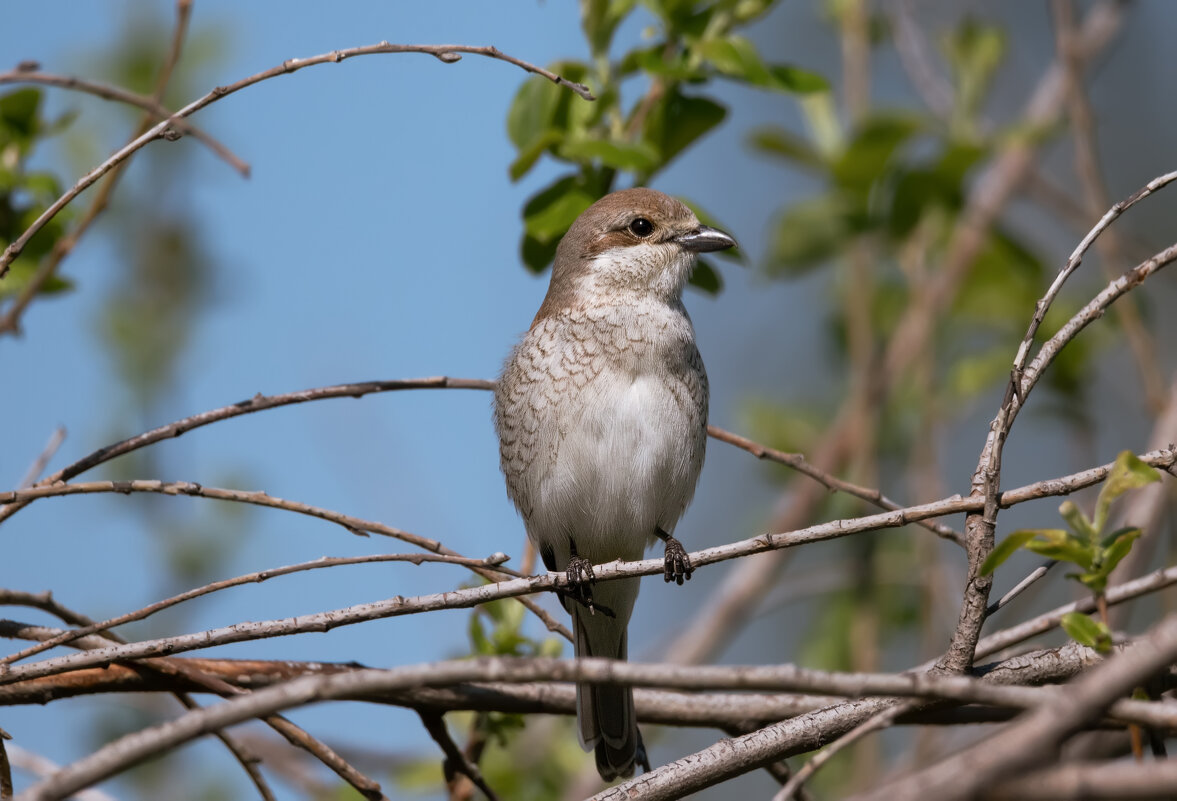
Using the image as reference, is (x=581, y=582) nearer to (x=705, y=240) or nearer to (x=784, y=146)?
(x=705, y=240)

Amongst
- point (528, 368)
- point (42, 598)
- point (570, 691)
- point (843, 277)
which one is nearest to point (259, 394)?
point (42, 598)

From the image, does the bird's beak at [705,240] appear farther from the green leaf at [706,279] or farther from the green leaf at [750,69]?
the green leaf at [750,69]

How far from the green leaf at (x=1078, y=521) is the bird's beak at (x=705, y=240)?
242cm

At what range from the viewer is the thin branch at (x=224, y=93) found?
100 inches

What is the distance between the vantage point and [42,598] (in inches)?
114

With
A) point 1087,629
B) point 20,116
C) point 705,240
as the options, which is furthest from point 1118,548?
point 20,116

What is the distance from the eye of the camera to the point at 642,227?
15.6ft

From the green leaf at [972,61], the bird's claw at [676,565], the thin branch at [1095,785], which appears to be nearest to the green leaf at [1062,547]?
the thin branch at [1095,785]

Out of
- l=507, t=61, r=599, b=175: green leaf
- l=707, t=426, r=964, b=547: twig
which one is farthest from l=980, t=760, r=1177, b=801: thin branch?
l=507, t=61, r=599, b=175: green leaf

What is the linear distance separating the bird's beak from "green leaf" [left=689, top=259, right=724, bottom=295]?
0.22 feet

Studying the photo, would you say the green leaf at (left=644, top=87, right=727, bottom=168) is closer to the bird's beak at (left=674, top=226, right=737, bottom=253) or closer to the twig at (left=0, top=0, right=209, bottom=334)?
the bird's beak at (left=674, top=226, right=737, bottom=253)

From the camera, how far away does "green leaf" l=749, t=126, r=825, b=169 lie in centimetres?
541

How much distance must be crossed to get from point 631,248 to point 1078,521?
9.32ft

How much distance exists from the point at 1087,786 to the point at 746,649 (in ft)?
30.3
